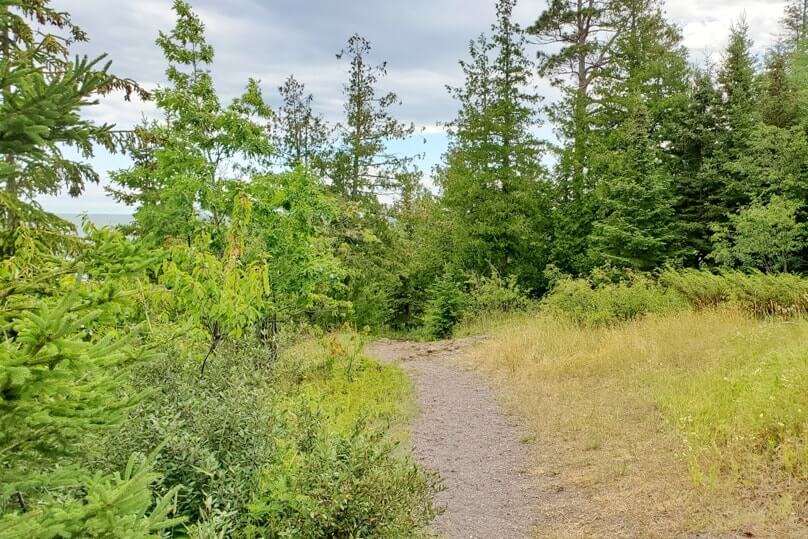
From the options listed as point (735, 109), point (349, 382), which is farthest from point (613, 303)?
point (735, 109)

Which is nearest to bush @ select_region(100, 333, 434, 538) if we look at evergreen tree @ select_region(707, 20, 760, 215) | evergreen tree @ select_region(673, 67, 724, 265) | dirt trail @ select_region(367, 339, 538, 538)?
dirt trail @ select_region(367, 339, 538, 538)

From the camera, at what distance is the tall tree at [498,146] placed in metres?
17.1

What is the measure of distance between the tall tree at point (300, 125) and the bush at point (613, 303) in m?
11.4

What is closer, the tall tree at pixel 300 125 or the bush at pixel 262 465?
the bush at pixel 262 465

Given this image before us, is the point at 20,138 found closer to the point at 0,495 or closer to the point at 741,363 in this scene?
the point at 0,495

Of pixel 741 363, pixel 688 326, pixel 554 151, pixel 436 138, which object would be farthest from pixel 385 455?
pixel 436 138

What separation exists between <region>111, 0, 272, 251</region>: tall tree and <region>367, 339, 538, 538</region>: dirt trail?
3.79 m

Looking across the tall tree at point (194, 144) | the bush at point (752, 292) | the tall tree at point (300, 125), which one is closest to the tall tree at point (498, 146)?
the tall tree at point (300, 125)

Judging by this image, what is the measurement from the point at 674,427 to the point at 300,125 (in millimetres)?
17254

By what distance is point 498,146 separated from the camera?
17.1m

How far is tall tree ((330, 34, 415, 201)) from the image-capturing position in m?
19.1

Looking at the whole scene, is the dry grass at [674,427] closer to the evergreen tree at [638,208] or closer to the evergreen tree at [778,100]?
the evergreen tree at [638,208]

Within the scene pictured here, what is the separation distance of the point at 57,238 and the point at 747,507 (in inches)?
216

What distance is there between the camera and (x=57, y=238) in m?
3.70
